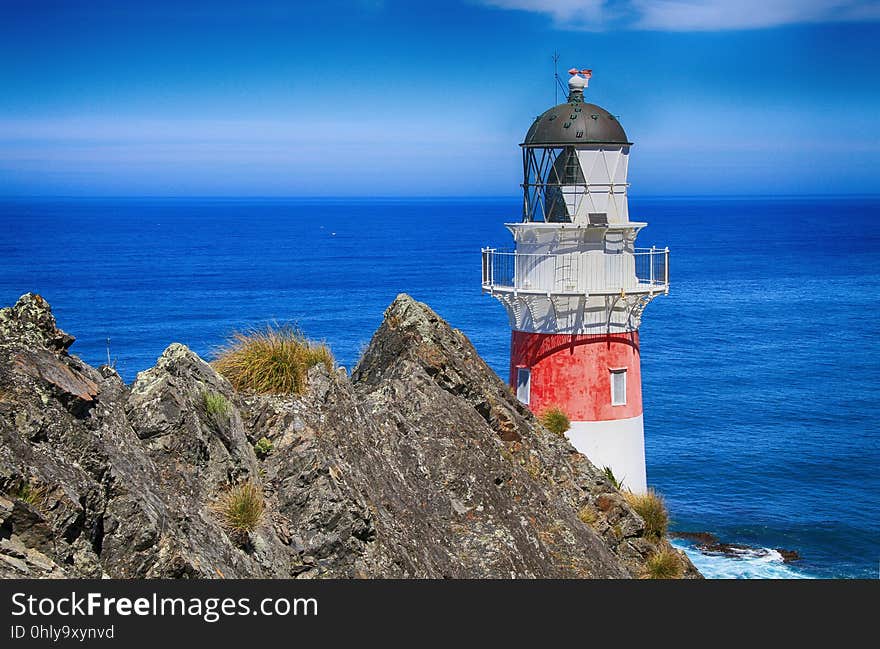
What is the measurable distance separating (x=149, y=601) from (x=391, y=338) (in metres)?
8.50

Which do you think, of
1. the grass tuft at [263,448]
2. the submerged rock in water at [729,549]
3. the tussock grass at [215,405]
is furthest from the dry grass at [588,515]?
the submerged rock in water at [729,549]

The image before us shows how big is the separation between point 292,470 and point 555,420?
56.1 feet

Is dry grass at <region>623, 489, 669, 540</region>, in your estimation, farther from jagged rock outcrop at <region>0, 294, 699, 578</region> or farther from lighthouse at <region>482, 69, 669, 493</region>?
lighthouse at <region>482, 69, 669, 493</region>

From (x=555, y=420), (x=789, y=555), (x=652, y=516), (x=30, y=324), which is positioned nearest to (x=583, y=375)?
(x=555, y=420)

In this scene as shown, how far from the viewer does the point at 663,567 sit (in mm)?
17641

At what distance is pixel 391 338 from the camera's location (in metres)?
15.8

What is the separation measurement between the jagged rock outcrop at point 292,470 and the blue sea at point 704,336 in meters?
11.9

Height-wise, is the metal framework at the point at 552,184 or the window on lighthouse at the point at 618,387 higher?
the metal framework at the point at 552,184

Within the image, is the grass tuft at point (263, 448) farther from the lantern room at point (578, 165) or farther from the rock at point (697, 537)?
the rock at point (697, 537)

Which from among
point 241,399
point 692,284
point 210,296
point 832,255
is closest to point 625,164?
point 241,399

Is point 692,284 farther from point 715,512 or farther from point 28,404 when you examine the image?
point 28,404

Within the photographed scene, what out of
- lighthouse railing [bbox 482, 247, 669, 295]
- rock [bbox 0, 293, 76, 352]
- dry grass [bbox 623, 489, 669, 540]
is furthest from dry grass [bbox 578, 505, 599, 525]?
lighthouse railing [bbox 482, 247, 669, 295]

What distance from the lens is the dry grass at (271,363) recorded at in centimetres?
1305

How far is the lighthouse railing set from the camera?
2934 cm
